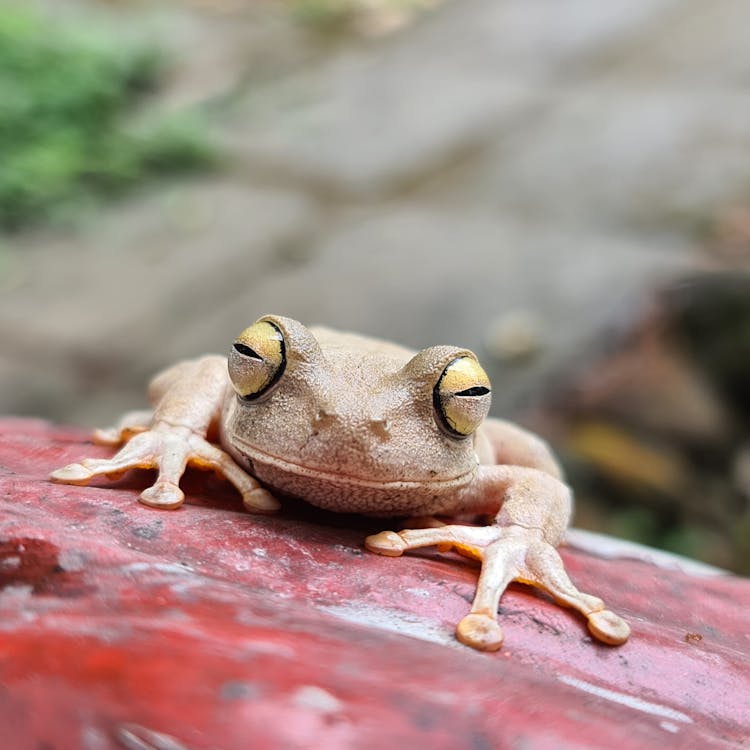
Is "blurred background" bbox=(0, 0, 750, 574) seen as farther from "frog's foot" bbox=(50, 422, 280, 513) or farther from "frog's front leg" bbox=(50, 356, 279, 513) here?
"frog's foot" bbox=(50, 422, 280, 513)

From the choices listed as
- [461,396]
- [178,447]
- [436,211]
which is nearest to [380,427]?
[461,396]

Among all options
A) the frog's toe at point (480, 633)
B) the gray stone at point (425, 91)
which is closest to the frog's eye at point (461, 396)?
the frog's toe at point (480, 633)

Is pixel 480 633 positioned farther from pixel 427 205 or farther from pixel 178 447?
pixel 427 205

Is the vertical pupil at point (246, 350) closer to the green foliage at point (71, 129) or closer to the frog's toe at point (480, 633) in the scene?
the frog's toe at point (480, 633)

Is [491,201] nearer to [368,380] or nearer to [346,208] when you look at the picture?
[346,208]

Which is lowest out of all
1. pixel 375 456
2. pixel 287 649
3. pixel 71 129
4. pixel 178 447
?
pixel 287 649

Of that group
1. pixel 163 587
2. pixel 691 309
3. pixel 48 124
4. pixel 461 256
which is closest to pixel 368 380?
pixel 163 587

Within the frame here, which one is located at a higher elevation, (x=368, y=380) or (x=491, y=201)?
(x=491, y=201)
